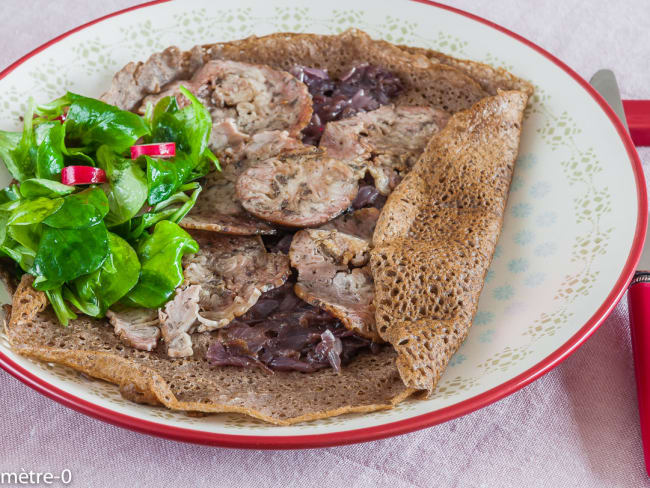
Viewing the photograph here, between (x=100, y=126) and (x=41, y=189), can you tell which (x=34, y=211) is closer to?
(x=41, y=189)

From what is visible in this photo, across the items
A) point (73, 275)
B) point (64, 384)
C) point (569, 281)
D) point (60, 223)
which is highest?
point (60, 223)

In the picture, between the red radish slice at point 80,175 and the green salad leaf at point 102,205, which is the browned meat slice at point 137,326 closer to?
the green salad leaf at point 102,205

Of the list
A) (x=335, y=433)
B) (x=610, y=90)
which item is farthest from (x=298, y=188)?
(x=610, y=90)

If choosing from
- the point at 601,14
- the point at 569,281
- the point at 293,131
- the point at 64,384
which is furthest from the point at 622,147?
the point at 64,384

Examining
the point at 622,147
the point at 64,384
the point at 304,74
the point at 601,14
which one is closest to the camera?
the point at 64,384

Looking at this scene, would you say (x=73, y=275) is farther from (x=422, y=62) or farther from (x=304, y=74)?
(x=422, y=62)

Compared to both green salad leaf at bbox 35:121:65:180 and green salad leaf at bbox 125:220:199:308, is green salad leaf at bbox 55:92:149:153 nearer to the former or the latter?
green salad leaf at bbox 35:121:65:180

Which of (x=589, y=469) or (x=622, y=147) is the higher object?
(x=622, y=147)

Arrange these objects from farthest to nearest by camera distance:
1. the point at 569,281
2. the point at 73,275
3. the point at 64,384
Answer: the point at 569,281, the point at 73,275, the point at 64,384
